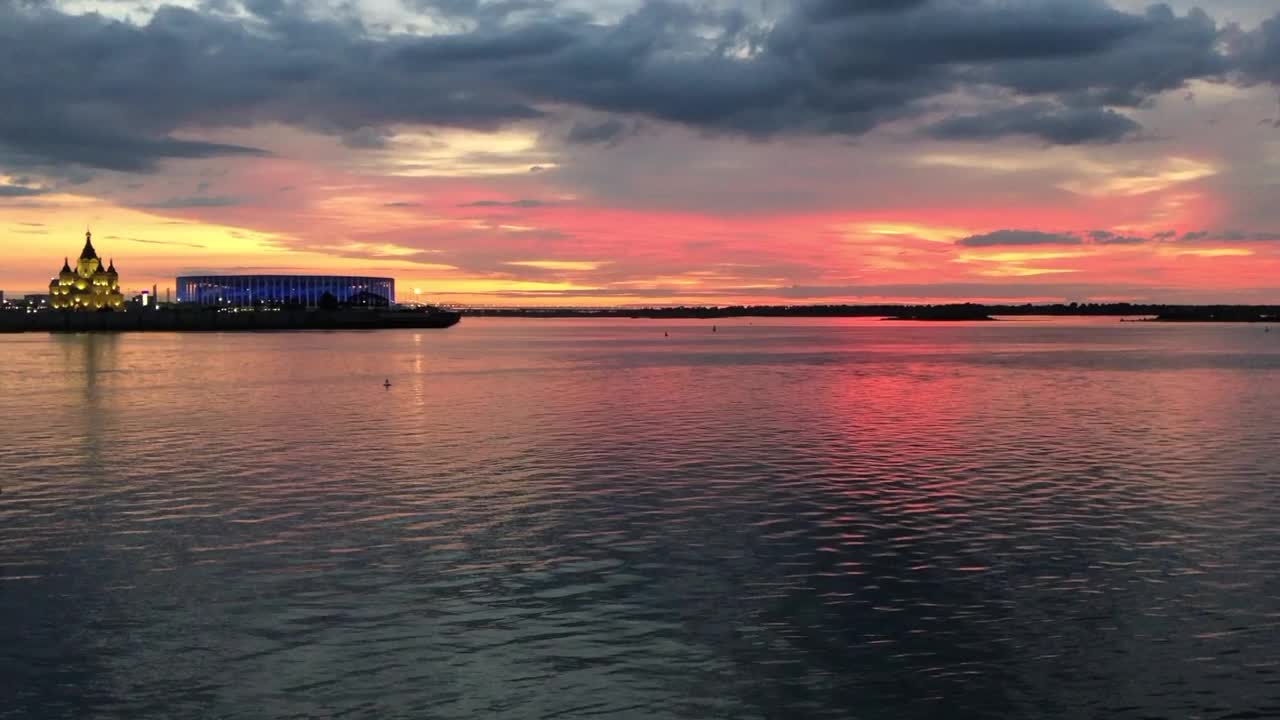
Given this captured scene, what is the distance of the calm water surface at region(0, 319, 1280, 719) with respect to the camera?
15.6 meters

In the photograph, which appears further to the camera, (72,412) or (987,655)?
(72,412)

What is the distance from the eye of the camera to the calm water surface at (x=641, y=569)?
1561 cm

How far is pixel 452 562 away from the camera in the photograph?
2341 centimetres

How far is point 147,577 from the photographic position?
22172 millimetres

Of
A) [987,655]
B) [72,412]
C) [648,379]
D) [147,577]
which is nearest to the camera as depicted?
[987,655]

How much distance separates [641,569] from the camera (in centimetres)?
2275

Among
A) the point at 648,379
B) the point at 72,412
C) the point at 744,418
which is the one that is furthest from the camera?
the point at 648,379

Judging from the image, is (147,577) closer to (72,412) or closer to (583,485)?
(583,485)

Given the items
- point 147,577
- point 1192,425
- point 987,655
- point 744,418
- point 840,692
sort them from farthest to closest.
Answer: point 744,418
point 1192,425
point 147,577
point 987,655
point 840,692

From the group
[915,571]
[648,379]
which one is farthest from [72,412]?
[915,571]

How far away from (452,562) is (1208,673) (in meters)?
14.4

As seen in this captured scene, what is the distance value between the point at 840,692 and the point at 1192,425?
44165 mm

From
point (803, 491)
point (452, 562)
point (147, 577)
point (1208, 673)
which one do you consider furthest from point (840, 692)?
point (803, 491)

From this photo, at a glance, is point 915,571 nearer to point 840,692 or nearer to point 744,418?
point 840,692
